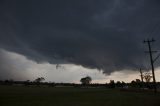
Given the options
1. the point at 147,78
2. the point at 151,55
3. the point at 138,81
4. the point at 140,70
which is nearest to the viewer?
the point at 151,55

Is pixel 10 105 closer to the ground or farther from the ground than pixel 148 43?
closer to the ground

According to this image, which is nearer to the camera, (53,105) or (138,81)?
(53,105)

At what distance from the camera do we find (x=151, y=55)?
178 feet

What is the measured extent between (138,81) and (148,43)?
14590 cm

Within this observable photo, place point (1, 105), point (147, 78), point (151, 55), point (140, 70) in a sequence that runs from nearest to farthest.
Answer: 1. point (1, 105)
2. point (151, 55)
3. point (140, 70)
4. point (147, 78)

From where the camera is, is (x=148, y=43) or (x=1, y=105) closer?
(x=1, y=105)

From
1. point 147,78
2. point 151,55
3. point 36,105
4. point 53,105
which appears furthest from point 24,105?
point 147,78

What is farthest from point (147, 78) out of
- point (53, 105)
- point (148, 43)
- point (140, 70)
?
point (53, 105)

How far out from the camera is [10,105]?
89.2 ft

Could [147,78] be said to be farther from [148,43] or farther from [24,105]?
[24,105]

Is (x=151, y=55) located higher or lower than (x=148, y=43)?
lower

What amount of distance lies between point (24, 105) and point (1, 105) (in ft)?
8.92

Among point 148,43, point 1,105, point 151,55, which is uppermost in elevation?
point 148,43

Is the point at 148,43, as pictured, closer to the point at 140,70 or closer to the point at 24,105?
the point at 24,105
